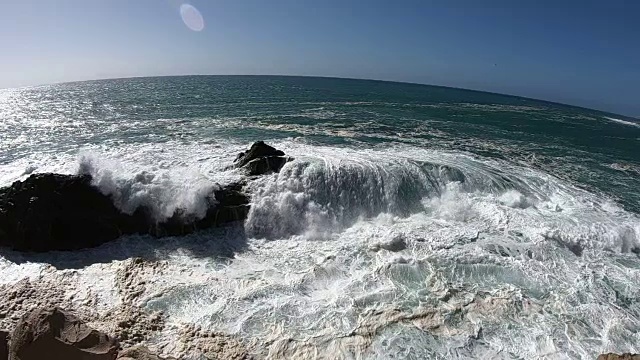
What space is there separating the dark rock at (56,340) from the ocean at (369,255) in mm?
1644

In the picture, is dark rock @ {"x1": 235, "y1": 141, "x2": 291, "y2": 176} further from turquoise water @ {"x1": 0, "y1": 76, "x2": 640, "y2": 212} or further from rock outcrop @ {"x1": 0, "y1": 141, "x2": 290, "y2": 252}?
turquoise water @ {"x1": 0, "y1": 76, "x2": 640, "y2": 212}

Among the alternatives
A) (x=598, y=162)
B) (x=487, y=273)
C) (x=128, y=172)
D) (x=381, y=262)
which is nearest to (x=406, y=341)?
(x=381, y=262)

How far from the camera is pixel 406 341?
915 cm

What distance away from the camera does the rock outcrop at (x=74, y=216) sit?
42.5ft

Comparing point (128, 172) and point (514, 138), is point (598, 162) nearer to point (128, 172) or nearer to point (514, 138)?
point (514, 138)

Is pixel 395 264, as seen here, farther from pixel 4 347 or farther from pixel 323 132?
pixel 323 132

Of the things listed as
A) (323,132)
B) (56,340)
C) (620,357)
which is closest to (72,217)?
(56,340)

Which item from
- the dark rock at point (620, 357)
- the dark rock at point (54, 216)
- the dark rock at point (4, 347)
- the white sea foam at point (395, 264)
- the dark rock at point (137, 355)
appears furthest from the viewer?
the dark rock at point (54, 216)

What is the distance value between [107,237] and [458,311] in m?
12.4

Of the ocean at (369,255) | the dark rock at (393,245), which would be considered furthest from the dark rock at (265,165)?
the dark rock at (393,245)

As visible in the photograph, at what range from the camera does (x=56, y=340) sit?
7070 mm

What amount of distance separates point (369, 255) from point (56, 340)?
355 inches

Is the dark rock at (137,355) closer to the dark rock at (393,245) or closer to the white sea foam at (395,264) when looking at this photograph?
the white sea foam at (395,264)

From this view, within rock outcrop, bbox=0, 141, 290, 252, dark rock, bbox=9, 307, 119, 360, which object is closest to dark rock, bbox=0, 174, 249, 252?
rock outcrop, bbox=0, 141, 290, 252
